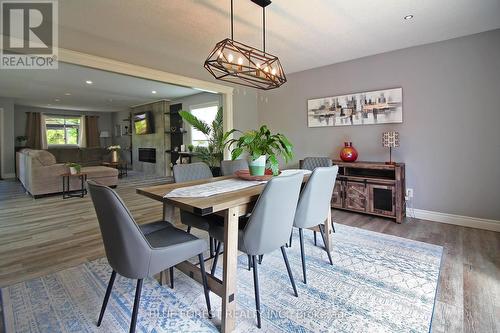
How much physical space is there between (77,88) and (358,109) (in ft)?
21.4

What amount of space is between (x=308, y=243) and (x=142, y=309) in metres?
1.73

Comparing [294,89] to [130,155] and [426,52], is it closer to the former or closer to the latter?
[426,52]

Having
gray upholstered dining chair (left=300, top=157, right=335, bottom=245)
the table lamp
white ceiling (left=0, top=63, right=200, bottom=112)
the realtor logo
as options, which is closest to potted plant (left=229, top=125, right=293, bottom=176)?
gray upholstered dining chair (left=300, top=157, right=335, bottom=245)

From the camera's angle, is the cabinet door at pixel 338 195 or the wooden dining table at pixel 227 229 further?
the cabinet door at pixel 338 195

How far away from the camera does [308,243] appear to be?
275 cm

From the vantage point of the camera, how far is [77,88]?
6.30m

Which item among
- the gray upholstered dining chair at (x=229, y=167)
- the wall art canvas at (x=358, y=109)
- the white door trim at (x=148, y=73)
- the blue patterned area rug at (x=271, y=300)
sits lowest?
the blue patterned area rug at (x=271, y=300)

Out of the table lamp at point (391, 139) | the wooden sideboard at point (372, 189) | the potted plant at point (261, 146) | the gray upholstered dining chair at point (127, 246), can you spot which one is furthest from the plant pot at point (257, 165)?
the table lamp at point (391, 139)

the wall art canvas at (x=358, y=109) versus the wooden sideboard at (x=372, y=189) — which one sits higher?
the wall art canvas at (x=358, y=109)

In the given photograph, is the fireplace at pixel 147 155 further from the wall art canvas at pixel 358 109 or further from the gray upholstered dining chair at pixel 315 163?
the gray upholstered dining chair at pixel 315 163

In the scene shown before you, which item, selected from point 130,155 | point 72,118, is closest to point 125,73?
point 130,155

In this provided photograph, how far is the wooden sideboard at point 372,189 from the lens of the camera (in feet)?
11.1

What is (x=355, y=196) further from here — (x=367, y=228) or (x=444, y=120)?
(x=444, y=120)

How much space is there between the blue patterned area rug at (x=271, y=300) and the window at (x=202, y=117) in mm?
4782
